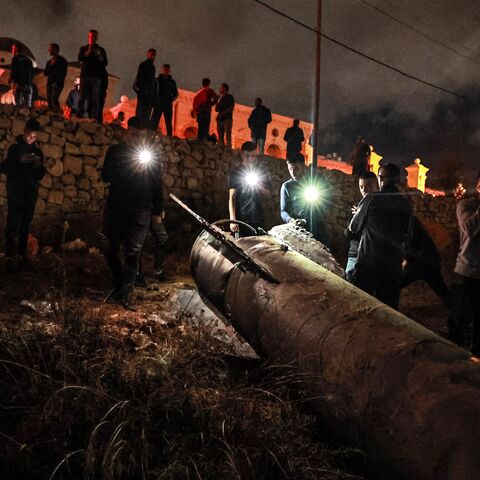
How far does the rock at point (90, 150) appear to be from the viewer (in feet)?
26.2

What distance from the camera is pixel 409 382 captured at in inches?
68.5

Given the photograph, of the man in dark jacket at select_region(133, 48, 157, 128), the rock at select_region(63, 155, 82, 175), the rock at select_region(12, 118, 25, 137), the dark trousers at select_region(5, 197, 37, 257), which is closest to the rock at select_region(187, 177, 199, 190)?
the man in dark jacket at select_region(133, 48, 157, 128)

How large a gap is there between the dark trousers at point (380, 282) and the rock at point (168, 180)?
5963 mm

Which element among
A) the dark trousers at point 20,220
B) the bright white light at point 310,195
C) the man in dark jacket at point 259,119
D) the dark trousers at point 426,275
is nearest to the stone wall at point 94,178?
the man in dark jacket at point 259,119

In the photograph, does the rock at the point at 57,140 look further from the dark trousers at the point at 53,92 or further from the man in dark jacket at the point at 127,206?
the man in dark jacket at the point at 127,206

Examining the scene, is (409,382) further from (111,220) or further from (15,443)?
(111,220)

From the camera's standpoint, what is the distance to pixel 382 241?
12.2 ft

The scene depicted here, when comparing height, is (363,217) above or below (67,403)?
above

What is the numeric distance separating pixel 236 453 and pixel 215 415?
21 centimetres

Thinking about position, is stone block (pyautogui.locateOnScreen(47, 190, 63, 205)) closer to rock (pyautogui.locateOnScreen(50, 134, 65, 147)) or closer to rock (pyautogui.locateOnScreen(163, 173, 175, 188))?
rock (pyautogui.locateOnScreen(50, 134, 65, 147))

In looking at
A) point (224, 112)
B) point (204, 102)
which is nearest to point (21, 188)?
point (204, 102)

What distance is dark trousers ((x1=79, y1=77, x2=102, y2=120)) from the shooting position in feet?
26.3

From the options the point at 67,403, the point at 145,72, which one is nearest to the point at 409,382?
the point at 67,403

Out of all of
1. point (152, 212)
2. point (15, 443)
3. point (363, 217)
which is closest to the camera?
point (15, 443)
